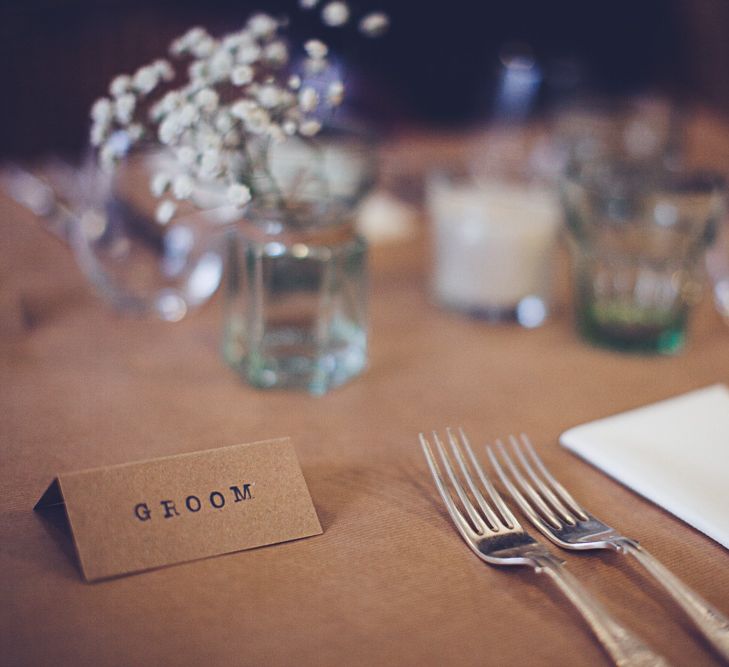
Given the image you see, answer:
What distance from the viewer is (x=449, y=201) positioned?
3.20ft

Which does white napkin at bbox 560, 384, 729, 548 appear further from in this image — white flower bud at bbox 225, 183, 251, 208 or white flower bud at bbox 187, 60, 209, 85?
white flower bud at bbox 187, 60, 209, 85

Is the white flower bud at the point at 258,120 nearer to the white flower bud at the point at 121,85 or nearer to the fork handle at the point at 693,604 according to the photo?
the white flower bud at the point at 121,85

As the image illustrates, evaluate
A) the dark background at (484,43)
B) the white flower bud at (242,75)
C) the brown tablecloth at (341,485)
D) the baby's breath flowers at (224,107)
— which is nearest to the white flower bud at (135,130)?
the baby's breath flowers at (224,107)

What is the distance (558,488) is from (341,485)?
17 cm

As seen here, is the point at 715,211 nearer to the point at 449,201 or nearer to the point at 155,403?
the point at 449,201

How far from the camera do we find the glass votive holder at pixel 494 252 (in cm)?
94

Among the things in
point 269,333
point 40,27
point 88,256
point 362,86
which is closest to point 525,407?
point 269,333

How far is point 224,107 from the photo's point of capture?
69 cm

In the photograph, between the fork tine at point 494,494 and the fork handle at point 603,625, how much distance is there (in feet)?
0.15

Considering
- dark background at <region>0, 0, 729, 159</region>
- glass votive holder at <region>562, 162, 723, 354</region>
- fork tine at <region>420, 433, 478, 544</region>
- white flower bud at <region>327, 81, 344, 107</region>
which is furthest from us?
dark background at <region>0, 0, 729, 159</region>

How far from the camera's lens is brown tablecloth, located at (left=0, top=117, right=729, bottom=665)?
47 centimetres

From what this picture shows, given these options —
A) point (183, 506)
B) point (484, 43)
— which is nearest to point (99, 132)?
point (183, 506)

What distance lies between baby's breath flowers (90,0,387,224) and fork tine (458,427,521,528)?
0.28m

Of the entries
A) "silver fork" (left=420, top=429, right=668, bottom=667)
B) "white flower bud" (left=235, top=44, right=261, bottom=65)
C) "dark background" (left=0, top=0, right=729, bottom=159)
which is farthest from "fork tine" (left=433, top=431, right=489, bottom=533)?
"dark background" (left=0, top=0, right=729, bottom=159)
